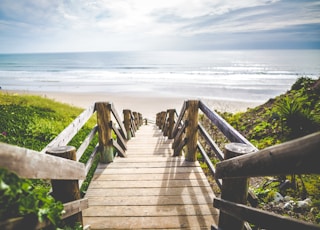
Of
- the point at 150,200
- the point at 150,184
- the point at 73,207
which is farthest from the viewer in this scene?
the point at 150,184

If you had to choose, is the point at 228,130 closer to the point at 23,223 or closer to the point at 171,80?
the point at 23,223

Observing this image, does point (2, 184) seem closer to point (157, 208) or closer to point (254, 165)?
point (254, 165)

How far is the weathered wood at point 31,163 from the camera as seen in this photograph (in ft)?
3.20

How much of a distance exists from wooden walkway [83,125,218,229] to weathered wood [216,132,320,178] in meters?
1.46

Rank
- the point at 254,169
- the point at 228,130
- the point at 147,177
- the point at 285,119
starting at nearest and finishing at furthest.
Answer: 1. the point at 254,169
2. the point at 228,130
3. the point at 147,177
4. the point at 285,119

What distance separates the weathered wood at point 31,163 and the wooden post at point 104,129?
2.18 meters

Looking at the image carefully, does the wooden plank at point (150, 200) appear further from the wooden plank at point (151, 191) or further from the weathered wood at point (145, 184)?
the weathered wood at point (145, 184)

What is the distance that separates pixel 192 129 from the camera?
153 inches

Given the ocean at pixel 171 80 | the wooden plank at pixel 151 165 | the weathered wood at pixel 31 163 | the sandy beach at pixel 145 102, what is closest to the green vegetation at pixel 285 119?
the wooden plank at pixel 151 165

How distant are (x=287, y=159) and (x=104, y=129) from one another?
3.24m

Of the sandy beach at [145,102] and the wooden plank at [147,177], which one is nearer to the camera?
the wooden plank at [147,177]

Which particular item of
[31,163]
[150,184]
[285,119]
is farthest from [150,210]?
[285,119]

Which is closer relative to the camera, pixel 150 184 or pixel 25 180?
pixel 25 180

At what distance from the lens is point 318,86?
727 centimetres
